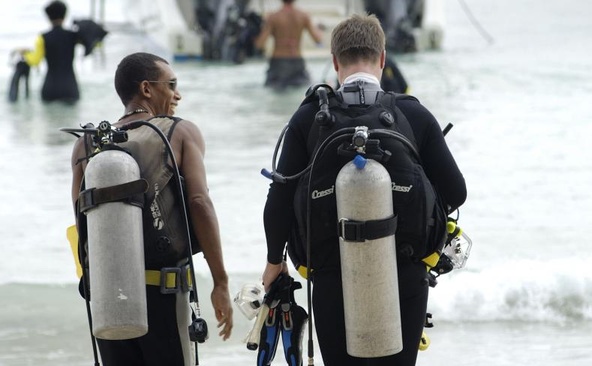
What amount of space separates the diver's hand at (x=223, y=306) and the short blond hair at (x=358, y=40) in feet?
2.67

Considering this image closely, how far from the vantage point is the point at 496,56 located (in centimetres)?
2133

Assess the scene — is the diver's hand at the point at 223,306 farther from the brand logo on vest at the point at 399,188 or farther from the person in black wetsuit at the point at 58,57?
the person in black wetsuit at the point at 58,57

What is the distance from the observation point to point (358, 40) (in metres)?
3.59

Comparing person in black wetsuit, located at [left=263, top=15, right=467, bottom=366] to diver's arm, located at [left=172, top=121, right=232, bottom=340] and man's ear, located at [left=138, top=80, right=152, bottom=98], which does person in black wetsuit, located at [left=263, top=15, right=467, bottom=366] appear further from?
man's ear, located at [left=138, top=80, right=152, bottom=98]

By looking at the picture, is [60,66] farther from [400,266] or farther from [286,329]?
[400,266]

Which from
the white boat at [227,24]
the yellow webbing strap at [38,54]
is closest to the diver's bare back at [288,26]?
the yellow webbing strap at [38,54]

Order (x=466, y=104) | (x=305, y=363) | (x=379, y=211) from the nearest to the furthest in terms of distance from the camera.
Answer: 1. (x=379, y=211)
2. (x=305, y=363)
3. (x=466, y=104)

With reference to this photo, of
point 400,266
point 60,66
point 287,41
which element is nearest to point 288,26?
point 287,41

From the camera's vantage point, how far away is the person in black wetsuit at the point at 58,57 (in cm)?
1491

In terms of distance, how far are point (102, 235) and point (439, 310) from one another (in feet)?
10.7

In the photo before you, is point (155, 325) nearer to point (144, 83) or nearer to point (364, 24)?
point (144, 83)

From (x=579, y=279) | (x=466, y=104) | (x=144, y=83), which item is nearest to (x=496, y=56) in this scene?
(x=466, y=104)

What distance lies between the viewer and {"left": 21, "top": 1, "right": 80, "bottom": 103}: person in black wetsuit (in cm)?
1491

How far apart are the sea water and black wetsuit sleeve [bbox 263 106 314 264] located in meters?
2.17
